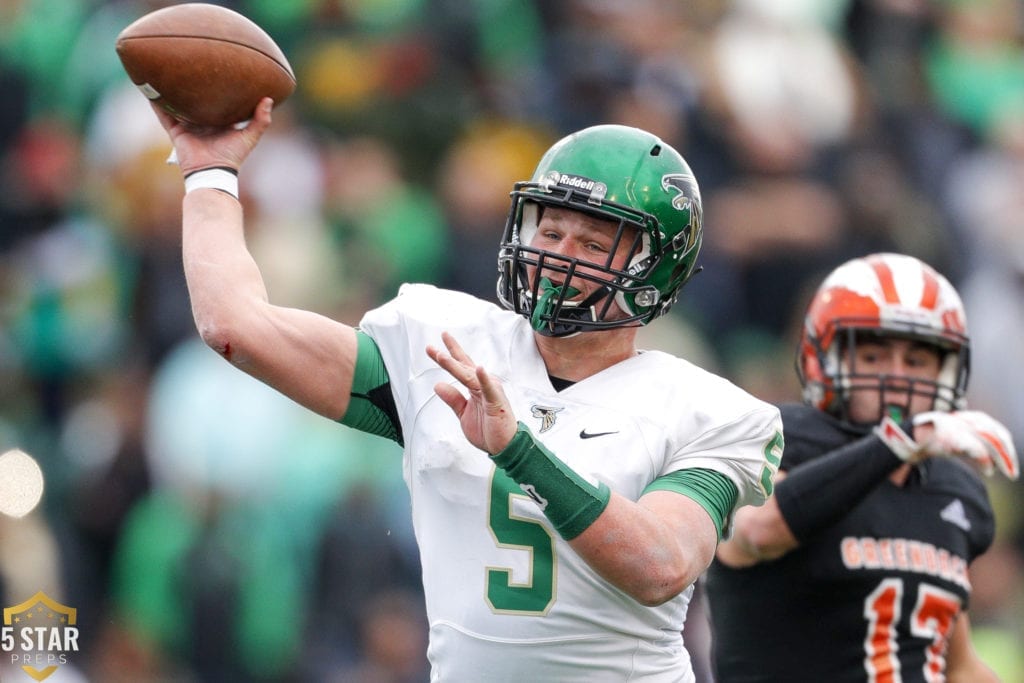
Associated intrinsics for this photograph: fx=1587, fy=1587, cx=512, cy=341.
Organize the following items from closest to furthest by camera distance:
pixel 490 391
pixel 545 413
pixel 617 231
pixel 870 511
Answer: pixel 490 391 → pixel 545 413 → pixel 617 231 → pixel 870 511

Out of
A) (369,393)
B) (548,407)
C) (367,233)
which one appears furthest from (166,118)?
(367,233)

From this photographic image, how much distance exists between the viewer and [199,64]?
3.49 meters

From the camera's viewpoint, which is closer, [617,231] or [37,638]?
[617,231]

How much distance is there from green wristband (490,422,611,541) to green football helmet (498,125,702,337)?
1.58ft

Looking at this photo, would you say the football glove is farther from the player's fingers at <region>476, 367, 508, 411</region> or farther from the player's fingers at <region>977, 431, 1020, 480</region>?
the player's fingers at <region>476, 367, 508, 411</region>

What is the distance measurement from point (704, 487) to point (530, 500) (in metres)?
0.36

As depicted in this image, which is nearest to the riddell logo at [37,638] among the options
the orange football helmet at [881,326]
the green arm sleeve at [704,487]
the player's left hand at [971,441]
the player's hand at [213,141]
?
the player's hand at [213,141]

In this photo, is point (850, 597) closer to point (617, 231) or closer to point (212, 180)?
point (617, 231)

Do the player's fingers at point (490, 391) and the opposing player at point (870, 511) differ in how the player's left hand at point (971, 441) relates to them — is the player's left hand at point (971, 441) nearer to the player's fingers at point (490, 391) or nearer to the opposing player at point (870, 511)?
the opposing player at point (870, 511)

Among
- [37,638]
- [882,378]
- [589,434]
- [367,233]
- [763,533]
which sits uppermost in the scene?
[367,233]

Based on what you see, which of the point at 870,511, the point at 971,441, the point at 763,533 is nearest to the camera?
the point at 971,441

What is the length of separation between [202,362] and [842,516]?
4.33 m

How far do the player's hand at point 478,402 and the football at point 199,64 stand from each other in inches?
34.4

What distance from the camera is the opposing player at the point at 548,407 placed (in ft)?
10.3
